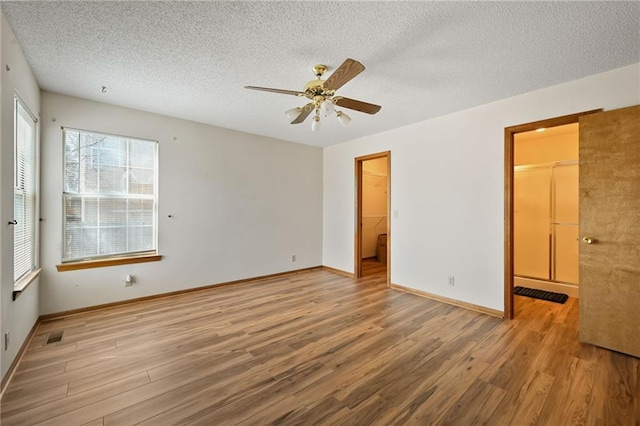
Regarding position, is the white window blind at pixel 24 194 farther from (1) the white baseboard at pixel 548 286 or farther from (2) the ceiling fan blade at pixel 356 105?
(1) the white baseboard at pixel 548 286

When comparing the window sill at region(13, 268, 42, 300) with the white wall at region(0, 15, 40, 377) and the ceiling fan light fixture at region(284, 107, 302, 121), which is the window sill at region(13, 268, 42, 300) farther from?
the ceiling fan light fixture at region(284, 107, 302, 121)

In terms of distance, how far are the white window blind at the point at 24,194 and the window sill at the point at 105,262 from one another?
0.29m

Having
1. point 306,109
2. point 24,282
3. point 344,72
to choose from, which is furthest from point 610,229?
point 24,282

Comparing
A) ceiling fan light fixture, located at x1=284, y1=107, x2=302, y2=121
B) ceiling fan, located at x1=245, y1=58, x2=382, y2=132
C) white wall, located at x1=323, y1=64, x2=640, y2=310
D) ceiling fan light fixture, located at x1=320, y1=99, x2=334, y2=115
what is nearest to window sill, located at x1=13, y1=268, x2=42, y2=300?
ceiling fan, located at x1=245, y1=58, x2=382, y2=132

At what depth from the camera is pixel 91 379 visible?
1.99m

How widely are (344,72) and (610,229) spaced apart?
2.69m

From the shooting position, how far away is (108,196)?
3.40 meters

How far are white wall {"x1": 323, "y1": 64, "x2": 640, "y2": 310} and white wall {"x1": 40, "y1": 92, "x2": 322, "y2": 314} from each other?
1.77 meters

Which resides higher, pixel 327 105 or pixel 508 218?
pixel 327 105

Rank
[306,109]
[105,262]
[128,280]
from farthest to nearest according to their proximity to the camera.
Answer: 1. [128,280]
2. [105,262]
3. [306,109]

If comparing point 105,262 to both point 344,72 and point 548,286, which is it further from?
point 548,286

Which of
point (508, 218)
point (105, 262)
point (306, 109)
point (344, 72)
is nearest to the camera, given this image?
point (344, 72)

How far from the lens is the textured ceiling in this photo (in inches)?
69.5

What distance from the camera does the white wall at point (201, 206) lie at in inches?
121
